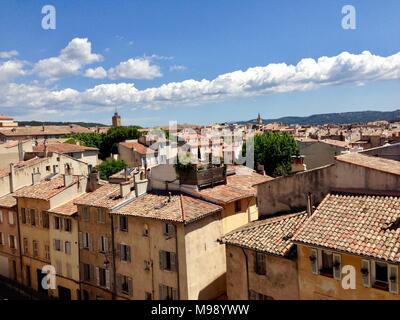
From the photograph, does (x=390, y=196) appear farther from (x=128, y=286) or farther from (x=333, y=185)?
(x=128, y=286)

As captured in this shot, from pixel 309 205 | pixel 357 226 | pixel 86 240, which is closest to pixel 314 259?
pixel 357 226

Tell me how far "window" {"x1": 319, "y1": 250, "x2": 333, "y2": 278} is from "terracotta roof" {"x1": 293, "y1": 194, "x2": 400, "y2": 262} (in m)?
1.01

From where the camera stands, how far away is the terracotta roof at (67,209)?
109 ft

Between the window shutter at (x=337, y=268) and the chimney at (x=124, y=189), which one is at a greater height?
the chimney at (x=124, y=189)

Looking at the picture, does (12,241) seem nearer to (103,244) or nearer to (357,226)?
(103,244)

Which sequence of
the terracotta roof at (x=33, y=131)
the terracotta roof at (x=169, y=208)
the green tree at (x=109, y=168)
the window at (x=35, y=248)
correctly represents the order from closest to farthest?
the terracotta roof at (x=169, y=208)
the window at (x=35, y=248)
the green tree at (x=109, y=168)
the terracotta roof at (x=33, y=131)

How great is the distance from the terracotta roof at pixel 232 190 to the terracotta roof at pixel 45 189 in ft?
44.8

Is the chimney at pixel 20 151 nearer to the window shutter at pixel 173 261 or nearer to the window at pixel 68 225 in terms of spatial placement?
the window at pixel 68 225

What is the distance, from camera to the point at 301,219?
2138 cm

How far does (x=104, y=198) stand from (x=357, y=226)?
781 inches

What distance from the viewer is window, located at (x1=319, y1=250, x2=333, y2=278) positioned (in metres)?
17.8

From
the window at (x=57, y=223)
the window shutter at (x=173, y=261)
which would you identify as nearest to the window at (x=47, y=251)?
the window at (x=57, y=223)

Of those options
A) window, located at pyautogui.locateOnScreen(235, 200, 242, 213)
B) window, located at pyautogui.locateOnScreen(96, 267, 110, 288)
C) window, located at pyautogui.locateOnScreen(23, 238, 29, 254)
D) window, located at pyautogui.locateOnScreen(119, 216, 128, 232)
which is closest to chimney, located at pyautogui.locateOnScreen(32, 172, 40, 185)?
window, located at pyautogui.locateOnScreen(23, 238, 29, 254)

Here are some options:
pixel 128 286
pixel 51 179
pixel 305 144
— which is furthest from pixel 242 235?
pixel 305 144
